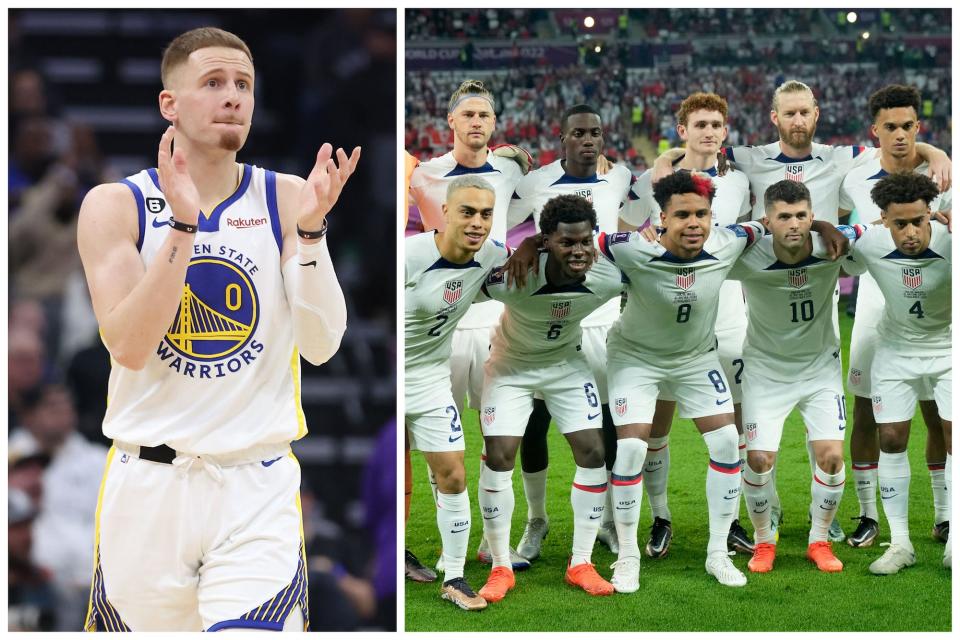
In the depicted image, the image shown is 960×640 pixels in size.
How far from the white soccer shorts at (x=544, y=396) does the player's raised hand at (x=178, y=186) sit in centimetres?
229

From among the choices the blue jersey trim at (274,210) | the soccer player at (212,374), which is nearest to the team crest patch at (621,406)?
the soccer player at (212,374)

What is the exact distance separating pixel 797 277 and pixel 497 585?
5.85 ft

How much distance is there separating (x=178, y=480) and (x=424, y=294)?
1.74 metres

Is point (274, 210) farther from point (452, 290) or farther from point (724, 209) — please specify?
point (724, 209)

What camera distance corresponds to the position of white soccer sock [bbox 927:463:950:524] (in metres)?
5.29

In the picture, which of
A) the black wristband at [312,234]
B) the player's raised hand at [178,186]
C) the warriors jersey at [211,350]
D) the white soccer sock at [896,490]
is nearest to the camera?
the player's raised hand at [178,186]

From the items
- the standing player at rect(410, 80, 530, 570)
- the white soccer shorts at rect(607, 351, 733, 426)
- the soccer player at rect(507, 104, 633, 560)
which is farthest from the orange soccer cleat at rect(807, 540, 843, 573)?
the standing player at rect(410, 80, 530, 570)

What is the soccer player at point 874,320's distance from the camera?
5.18m

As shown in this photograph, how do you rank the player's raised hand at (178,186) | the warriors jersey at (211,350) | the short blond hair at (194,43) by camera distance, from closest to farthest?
the player's raised hand at (178,186), the warriors jersey at (211,350), the short blond hair at (194,43)

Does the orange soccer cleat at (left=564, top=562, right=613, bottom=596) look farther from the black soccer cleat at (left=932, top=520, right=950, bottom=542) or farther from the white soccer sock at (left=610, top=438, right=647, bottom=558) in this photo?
the black soccer cleat at (left=932, top=520, right=950, bottom=542)

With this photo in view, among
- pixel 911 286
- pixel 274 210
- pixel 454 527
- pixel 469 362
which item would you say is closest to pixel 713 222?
pixel 911 286

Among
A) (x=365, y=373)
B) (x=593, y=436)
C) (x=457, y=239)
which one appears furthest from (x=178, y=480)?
(x=593, y=436)

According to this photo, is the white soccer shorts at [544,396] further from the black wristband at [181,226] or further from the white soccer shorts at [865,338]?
the black wristband at [181,226]

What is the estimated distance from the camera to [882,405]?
500cm
